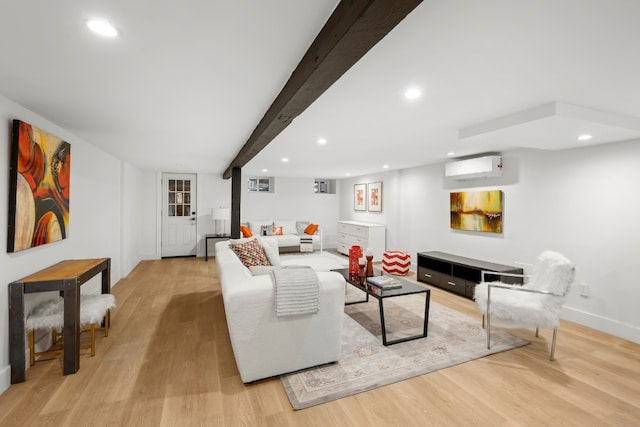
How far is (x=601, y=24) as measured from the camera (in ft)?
4.11

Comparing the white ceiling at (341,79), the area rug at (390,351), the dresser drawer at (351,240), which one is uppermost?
the white ceiling at (341,79)

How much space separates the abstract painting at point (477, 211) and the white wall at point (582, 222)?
103 millimetres

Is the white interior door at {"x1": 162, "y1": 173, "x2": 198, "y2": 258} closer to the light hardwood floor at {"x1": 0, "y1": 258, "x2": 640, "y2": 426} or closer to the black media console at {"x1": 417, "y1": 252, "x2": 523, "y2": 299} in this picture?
the light hardwood floor at {"x1": 0, "y1": 258, "x2": 640, "y2": 426}

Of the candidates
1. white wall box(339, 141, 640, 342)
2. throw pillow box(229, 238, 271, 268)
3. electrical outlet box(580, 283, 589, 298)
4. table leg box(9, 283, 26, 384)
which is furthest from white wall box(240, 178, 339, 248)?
electrical outlet box(580, 283, 589, 298)

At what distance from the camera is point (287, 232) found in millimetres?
8070

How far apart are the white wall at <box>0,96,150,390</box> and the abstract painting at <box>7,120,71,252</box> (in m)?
0.05

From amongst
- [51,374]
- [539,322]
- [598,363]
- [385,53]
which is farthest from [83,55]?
[598,363]

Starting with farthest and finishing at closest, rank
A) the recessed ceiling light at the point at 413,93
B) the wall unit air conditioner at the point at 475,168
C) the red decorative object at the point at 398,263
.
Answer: the red decorative object at the point at 398,263 < the wall unit air conditioner at the point at 475,168 < the recessed ceiling light at the point at 413,93

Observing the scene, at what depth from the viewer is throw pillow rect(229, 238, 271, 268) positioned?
142 inches

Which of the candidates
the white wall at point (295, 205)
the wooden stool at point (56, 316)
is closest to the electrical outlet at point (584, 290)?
the wooden stool at point (56, 316)

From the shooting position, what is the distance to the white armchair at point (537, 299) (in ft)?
8.31

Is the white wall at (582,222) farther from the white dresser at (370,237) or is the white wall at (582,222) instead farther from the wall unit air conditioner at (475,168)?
the white dresser at (370,237)

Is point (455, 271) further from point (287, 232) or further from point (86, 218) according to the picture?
point (86, 218)

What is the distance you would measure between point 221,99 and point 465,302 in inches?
155
